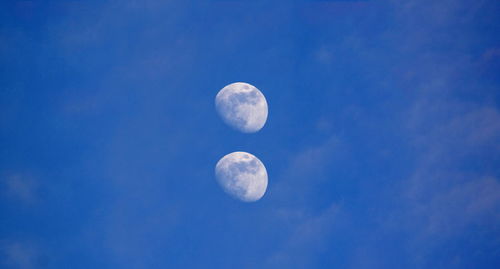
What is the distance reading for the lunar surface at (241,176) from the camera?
26.7 metres

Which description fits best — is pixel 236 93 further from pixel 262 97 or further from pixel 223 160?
pixel 223 160

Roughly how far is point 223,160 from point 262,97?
6427 millimetres

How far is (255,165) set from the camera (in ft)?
90.9

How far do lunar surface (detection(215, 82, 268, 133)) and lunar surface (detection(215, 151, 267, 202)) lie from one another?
2.46 meters

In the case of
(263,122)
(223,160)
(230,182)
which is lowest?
(230,182)

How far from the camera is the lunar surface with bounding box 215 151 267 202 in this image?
26.7 m

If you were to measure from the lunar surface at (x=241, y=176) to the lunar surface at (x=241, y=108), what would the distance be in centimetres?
246

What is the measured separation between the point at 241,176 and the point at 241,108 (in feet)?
17.6

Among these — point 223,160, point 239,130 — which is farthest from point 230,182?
point 239,130

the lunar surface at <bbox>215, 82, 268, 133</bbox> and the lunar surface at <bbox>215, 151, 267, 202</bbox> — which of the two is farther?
the lunar surface at <bbox>215, 82, 268, 133</bbox>

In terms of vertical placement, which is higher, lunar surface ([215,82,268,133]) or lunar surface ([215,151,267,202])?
lunar surface ([215,82,268,133])

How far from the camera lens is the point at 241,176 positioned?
2673cm

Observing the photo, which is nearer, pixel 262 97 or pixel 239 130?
pixel 239 130

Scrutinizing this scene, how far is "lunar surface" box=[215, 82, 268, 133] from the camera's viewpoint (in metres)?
27.3
